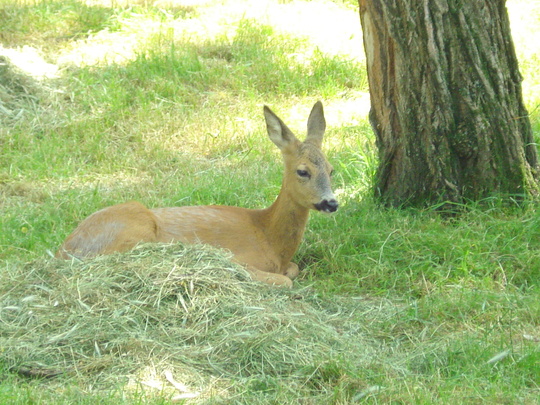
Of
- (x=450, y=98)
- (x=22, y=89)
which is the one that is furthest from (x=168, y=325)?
(x=22, y=89)

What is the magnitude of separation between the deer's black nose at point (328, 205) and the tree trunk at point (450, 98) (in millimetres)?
918

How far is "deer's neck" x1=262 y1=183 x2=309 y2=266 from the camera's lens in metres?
6.75

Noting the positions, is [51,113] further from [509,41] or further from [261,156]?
[509,41]

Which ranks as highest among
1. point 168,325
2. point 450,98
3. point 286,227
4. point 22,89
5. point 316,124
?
point 450,98

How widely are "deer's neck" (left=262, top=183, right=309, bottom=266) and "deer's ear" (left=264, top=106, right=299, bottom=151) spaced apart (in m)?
0.40

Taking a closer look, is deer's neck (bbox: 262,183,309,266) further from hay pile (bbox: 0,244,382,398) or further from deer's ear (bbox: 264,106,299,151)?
hay pile (bbox: 0,244,382,398)

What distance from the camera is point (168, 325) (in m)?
5.15

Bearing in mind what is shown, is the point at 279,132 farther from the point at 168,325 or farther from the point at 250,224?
the point at 168,325

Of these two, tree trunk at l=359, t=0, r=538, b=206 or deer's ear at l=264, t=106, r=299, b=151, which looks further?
deer's ear at l=264, t=106, r=299, b=151

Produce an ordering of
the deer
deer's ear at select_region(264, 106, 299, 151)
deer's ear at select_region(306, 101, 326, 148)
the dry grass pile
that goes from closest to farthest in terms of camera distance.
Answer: the deer → deer's ear at select_region(264, 106, 299, 151) → deer's ear at select_region(306, 101, 326, 148) → the dry grass pile

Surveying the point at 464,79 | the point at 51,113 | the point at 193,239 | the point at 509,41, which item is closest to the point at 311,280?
the point at 193,239

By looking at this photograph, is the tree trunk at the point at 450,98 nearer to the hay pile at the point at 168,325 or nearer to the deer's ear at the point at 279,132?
the deer's ear at the point at 279,132

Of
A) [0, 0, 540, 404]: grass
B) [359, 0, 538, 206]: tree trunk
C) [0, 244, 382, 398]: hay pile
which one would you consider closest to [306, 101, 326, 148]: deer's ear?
[359, 0, 538, 206]: tree trunk

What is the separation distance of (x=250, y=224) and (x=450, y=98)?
1837 millimetres
